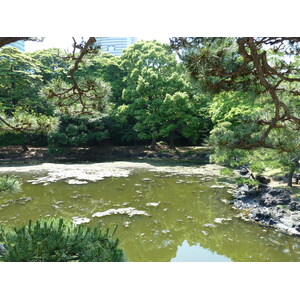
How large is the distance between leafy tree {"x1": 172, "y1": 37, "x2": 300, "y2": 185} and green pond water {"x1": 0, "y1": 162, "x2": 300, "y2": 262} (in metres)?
1.39

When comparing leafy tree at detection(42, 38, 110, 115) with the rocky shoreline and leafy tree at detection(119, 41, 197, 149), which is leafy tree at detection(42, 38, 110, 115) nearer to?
the rocky shoreline

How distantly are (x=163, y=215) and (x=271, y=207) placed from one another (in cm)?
189

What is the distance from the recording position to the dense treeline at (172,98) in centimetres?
225

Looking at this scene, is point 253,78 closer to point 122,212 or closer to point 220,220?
point 220,220

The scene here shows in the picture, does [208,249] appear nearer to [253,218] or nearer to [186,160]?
[253,218]

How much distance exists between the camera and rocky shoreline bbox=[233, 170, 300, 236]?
384cm

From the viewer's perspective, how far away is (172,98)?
12.4m

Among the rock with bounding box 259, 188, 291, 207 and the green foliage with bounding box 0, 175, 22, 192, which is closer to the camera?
the green foliage with bounding box 0, 175, 22, 192

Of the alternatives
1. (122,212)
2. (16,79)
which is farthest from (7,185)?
(16,79)

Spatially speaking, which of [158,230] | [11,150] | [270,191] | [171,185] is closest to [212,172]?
[171,185]

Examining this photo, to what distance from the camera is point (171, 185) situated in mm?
6973

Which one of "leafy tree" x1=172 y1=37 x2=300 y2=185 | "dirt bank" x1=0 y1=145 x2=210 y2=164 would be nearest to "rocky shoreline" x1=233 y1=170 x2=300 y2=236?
"leafy tree" x1=172 y1=37 x2=300 y2=185

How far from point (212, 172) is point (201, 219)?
4463 millimetres

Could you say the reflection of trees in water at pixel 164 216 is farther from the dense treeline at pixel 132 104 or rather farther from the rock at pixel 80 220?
the dense treeline at pixel 132 104
